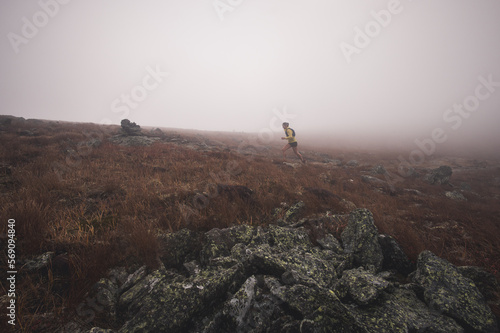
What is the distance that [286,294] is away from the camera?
2.47 meters

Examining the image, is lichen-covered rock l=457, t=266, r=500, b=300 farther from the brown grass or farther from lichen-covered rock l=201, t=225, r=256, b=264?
lichen-covered rock l=201, t=225, r=256, b=264

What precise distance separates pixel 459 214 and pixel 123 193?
12655 mm

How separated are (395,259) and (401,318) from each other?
1.73m

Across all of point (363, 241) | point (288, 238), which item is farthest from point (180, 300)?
point (363, 241)

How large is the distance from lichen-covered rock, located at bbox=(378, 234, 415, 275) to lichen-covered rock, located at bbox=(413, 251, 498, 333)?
454 millimetres

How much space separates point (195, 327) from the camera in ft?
7.43

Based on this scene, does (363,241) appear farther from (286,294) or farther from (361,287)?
(286,294)

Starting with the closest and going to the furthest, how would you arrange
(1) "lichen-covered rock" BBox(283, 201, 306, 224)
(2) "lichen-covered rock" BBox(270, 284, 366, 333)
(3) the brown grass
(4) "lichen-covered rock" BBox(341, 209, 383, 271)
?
(2) "lichen-covered rock" BBox(270, 284, 366, 333) → (3) the brown grass → (4) "lichen-covered rock" BBox(341, 209, 383, 271) → (1) "lichen-covered rock" BBox(283, 201, 306, 224)

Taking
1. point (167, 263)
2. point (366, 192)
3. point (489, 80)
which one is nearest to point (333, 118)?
point (489, 80)

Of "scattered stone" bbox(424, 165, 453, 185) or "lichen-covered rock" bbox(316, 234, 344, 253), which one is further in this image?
"scattered stone" bbox(424, 165, 453, 185)

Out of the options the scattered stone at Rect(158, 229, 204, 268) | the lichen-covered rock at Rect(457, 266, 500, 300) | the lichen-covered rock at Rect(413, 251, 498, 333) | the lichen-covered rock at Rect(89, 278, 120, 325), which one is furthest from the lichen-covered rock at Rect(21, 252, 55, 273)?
the lichen-covered rock at Rect(457, 266, 500, 300)

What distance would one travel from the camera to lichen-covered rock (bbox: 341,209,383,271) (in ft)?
11.8

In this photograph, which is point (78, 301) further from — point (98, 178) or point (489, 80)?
point (489, 80)

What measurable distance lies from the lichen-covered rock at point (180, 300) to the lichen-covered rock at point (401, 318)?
178 cm
